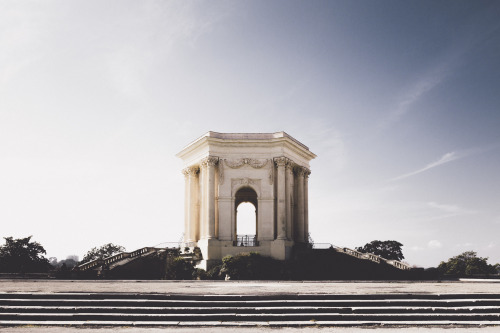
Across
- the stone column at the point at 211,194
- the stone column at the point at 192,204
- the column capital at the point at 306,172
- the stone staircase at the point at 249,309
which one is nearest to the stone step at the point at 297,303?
the stone staircase at the point at 249,309

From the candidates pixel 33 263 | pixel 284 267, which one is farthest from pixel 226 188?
pixel 33 263

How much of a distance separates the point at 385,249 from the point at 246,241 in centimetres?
4106

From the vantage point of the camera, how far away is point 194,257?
4322cm

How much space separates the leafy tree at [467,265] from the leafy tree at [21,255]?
1869 inches

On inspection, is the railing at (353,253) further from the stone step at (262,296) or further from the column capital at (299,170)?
the stone step at (262,296)

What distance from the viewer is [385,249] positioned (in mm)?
78625

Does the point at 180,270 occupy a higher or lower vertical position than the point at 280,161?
lower

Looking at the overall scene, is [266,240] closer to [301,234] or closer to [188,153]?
[301,234]

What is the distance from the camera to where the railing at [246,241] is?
4429cm

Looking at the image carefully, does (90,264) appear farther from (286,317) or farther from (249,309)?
(286,317)

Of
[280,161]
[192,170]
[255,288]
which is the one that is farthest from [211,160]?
[255,288]

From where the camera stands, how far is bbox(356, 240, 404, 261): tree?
3054 inches

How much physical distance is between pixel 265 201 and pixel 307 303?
3128 centimetres

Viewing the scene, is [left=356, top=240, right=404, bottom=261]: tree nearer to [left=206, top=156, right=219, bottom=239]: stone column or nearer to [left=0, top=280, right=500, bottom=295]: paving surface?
[left=206, top=156, right=219, bottom=239]: stone column
